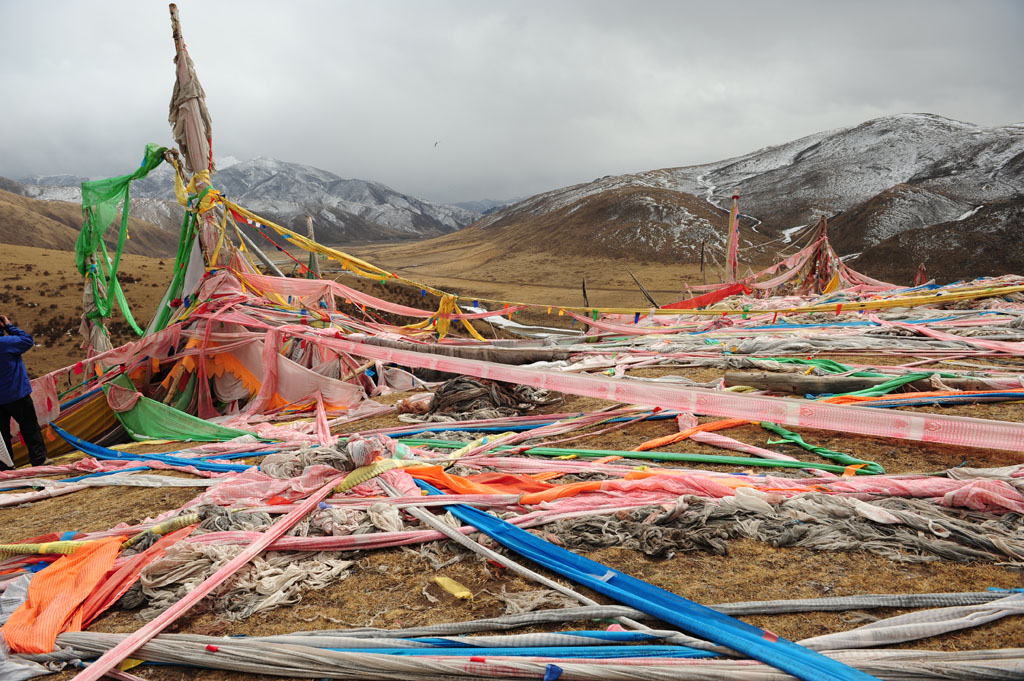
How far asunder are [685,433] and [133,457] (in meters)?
5.28

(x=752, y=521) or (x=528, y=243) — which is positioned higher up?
(x=528, y=243)

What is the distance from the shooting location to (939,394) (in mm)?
4578

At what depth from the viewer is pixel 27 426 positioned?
5867 millimetres

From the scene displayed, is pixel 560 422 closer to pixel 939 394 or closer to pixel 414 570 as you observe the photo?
pixel 414 570

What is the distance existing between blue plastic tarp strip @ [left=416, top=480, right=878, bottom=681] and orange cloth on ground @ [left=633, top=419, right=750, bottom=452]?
1626 millimetres

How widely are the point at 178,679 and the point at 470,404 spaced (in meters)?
3.71

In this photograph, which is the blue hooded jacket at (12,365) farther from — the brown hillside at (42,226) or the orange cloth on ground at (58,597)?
the brown hillside at (42,226)

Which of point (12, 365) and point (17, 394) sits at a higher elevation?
point (12, 365)

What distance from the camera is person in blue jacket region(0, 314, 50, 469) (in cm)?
563

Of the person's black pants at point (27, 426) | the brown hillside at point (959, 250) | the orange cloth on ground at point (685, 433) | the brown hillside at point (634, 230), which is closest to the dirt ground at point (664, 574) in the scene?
the orange cloth on ground at point (685, 433)

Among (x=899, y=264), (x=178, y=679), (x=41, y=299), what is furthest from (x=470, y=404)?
(x=899, y=264)

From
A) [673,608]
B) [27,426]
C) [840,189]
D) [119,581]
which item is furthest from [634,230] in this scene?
[119,581]

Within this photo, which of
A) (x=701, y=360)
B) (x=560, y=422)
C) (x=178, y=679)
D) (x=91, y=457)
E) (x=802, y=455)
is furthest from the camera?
(x=701, y=360)

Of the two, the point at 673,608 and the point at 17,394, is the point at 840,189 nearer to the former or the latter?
the point at 673,608
